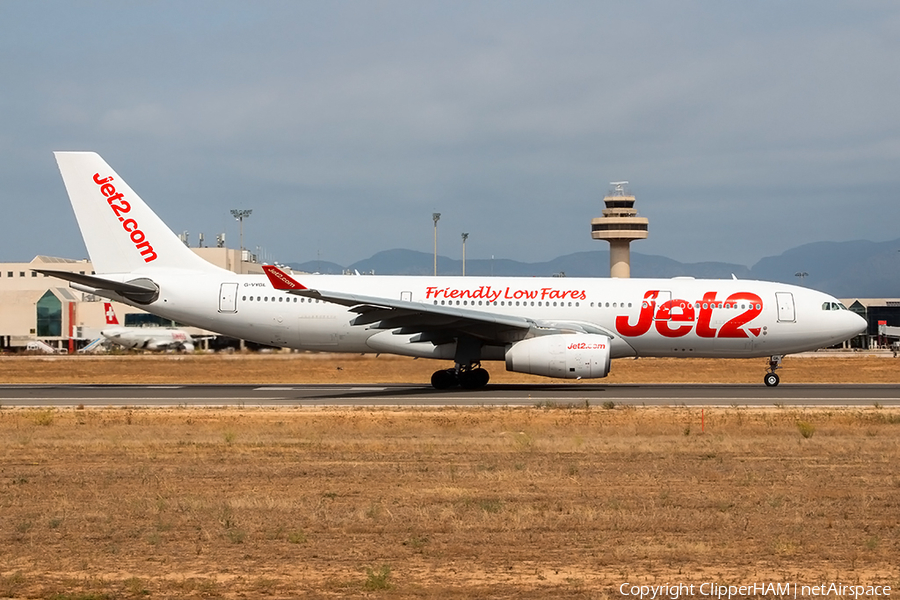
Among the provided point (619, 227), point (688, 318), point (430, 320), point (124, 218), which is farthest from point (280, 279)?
point (619, 227)

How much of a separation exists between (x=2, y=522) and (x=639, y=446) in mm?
10040

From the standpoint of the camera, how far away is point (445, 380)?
29453 mm

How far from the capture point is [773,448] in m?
16.7

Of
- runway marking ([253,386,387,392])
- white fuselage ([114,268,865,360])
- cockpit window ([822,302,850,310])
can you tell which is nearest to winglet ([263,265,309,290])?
white fuselage ([114,268,865,360])

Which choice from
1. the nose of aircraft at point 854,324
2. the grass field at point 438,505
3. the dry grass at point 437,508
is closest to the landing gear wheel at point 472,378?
the grass field at point 438,505

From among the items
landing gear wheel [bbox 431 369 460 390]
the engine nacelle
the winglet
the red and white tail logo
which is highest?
the red and white tail logo

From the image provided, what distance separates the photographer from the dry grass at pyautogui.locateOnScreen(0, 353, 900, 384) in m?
35.9

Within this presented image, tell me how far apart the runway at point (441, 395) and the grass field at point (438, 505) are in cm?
388

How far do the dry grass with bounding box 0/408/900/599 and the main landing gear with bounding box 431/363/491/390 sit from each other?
910cm

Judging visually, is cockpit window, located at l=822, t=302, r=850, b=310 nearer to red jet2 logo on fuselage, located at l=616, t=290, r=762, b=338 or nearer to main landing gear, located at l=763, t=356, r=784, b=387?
main landing gear, located at l=763, t=356, r=784, b=387

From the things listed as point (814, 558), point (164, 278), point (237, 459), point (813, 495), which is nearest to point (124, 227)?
point (164, 278)

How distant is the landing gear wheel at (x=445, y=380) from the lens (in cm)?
2941

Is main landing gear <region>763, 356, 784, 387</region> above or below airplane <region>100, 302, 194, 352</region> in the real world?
below

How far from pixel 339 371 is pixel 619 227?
8389 centimetres
